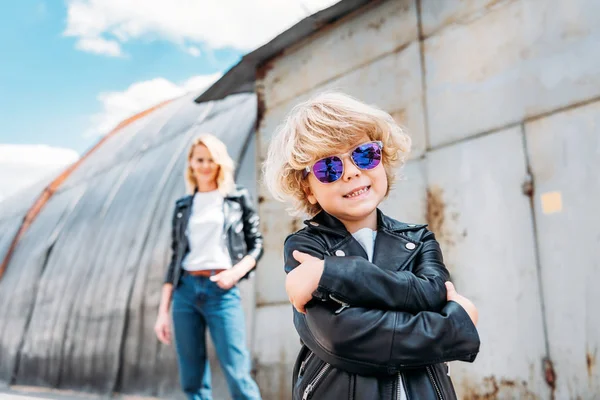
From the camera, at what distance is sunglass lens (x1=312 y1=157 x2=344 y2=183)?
66.2 inches

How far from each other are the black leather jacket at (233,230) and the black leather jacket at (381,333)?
215 cm

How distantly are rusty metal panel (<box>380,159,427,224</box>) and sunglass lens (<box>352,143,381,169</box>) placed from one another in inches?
88.9

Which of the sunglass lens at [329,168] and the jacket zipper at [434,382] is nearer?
the jacket zipper at [434,382]

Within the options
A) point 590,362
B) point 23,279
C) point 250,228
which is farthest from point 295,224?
point 23,279

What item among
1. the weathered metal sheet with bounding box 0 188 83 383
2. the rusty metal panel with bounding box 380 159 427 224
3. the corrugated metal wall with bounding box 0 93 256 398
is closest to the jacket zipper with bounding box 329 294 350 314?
the rusty metal panel with bounding box 380 159 427 224

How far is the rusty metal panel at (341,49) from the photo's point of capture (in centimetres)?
430

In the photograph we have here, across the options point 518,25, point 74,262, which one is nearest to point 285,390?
point 518,25

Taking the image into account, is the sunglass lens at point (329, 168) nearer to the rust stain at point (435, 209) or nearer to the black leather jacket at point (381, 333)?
the black leather jacket at point (381, 333)

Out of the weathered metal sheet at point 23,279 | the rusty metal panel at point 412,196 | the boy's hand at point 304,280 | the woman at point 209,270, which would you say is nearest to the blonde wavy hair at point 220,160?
the woman at point 209,270

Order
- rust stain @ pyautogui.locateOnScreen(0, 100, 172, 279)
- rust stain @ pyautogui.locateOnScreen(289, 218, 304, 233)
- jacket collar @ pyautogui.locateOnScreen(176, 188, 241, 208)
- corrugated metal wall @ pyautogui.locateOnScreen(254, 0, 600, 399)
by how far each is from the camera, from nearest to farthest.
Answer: corrugated metal wall @ pyautogui.locateOnScreen(254, 0, 600, 399) < jacket collar @ pyautogui.locateOnScreen(176, 188, 241, 208) < rust stain @ pyautogui.locateOnScreen(289, 218, 304, 233) < rust stain @ pyautogui.locateOnScreen(0, 100, 172, 279)

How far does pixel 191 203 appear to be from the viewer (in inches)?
152

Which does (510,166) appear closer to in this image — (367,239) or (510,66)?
(510,66)

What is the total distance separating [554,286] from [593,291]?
8.0 inches

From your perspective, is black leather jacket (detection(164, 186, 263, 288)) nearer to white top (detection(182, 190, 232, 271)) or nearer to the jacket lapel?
white top (detection(182, 190, 232, 271))
